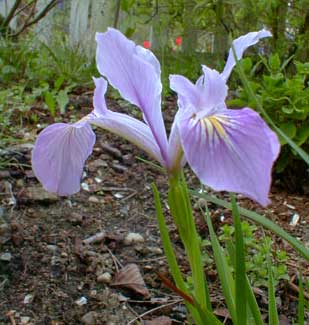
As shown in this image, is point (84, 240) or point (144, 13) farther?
point (144, 13)

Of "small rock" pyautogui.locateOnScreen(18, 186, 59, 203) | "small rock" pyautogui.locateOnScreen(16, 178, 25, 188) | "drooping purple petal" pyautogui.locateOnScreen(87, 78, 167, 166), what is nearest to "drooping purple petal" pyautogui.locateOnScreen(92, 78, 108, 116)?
"drooping purple petal" pyautogui.locateOnScreen(87, 78, 167, 166)

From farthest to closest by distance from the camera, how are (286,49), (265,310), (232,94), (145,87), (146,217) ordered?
(286,49) → (232,94) → (146,217) → (265,310) → (145,87)

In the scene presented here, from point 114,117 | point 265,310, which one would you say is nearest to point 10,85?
point 265,310

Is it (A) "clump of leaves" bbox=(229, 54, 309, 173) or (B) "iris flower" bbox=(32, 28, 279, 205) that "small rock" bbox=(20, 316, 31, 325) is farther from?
(A) "clump of leaves" bbox=(229, 54, 309, 173)

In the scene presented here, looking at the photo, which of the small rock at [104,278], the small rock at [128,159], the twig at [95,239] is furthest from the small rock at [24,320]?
the small rock at [128,159]

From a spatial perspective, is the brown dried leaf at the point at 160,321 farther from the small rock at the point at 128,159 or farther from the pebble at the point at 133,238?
the small rock at the point at 128,159

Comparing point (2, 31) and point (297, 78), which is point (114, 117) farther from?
point (2, 31)
